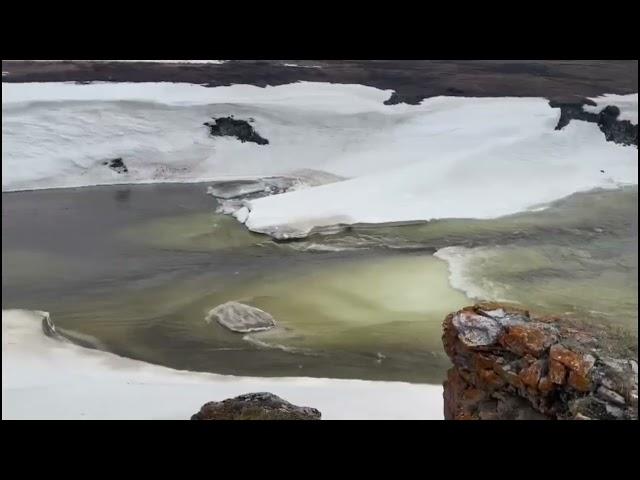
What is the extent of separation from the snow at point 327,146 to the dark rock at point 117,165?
0.19 m

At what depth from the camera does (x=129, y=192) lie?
1709 centimetres

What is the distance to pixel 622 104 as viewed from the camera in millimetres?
20953

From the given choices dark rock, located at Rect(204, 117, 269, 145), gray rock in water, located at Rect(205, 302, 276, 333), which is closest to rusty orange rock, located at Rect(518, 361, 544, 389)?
gray rock in water, located at Rect(205, 302, 276, 333)

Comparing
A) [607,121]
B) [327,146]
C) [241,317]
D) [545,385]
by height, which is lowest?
[241,317]

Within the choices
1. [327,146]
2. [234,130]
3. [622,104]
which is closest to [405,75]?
[327,146]

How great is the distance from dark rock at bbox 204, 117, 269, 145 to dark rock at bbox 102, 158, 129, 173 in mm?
3293

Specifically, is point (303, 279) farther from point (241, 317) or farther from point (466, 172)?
point (466, 172)

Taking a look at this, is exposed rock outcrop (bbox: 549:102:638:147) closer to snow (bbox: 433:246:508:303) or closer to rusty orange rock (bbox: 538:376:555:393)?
snow (bbox: 433:246:508:303)

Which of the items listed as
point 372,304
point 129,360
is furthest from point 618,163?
point 129,360

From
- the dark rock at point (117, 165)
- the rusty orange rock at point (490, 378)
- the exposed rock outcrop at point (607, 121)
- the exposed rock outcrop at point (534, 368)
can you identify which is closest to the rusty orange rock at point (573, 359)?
the exposed rock outcrop at point (534, 368)

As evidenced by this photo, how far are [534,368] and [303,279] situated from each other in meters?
6.48

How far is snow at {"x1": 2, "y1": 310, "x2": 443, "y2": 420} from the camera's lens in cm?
618

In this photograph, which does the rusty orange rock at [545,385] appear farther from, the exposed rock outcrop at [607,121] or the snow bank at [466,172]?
the exposed rock outcrop at [607,121]

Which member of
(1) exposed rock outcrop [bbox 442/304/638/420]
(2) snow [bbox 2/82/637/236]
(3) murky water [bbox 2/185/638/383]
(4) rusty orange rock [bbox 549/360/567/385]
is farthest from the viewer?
(2) snow [bbox 2/82/637/236]
